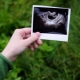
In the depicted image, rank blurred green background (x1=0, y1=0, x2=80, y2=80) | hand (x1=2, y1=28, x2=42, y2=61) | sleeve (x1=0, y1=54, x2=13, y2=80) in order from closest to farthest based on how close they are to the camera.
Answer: sleeve (x1=0, y1=54, x2=13, y2=80) < hand (x1=2, y1=28, x2=42, y2=61) < blurred green background (x1=0, y1=0, x2=80, y2=80)

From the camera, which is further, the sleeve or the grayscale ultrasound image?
the grayscale ultrasound image

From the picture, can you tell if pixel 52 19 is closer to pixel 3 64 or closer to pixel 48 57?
pixel 3 64

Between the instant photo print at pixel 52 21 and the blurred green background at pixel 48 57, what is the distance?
0.56 metres

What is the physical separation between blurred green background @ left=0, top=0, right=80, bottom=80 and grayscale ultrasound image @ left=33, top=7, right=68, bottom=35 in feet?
1.85

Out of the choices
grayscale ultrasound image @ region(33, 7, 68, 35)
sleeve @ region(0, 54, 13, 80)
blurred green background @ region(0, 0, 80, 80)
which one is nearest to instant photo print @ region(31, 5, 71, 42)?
grayscale ultrasound image @ region(33, 7, 68, 35)

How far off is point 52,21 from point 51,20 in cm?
1

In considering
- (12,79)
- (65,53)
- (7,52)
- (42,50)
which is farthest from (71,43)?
(7,52)

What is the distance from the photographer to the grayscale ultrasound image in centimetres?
159

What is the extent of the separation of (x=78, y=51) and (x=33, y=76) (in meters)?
0.40

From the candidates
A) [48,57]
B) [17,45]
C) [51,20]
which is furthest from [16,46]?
[48,57]

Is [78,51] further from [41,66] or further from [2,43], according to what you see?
[2,43]

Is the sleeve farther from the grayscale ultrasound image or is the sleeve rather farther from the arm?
the grayscale ultrasound image

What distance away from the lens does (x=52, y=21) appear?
160cm

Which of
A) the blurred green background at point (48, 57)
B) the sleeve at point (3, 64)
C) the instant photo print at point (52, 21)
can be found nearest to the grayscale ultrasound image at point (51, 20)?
the instant photo print at point (52, 21)
